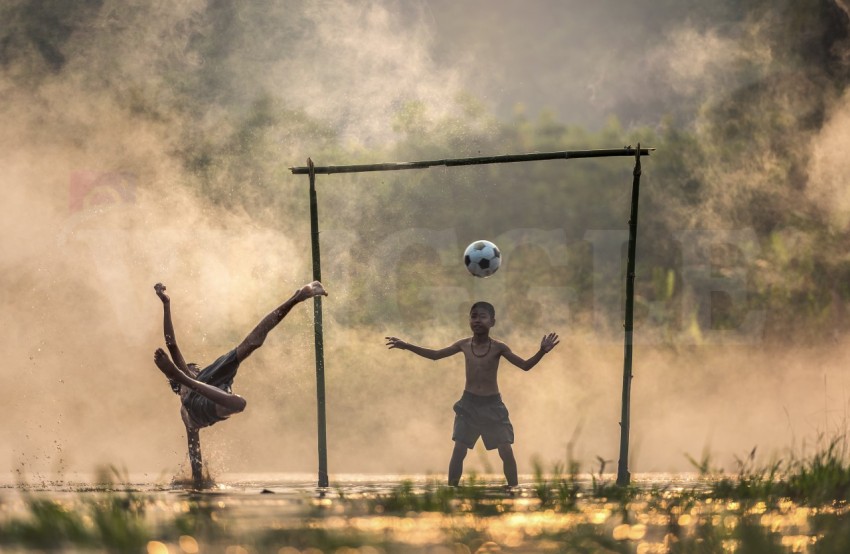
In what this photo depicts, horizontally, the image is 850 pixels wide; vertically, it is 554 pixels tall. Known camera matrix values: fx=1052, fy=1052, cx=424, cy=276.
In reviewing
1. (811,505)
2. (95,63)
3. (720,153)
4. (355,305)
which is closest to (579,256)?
(720,153)

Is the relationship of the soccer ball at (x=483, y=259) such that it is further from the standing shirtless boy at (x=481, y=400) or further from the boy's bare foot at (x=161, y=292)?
the boy's bare foot at (x=161, y=292)

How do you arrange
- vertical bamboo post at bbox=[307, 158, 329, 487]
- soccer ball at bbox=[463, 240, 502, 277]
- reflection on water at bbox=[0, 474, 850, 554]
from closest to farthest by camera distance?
reflection on water at bbox=[0, 474, 850, 554], vertical bamboo post at bbox=[307, 158, 329, 487], soccer ball at bbox=[463, 240, 502, 277]

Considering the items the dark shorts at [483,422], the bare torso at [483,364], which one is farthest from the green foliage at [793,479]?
the bare torso at [483,364]

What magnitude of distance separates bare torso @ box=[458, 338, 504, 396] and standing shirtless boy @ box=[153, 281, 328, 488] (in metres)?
2.21

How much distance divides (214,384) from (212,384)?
0.02 metres

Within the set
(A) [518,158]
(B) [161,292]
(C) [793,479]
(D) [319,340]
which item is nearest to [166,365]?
(B) [161,292]

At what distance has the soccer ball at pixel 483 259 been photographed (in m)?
11.9

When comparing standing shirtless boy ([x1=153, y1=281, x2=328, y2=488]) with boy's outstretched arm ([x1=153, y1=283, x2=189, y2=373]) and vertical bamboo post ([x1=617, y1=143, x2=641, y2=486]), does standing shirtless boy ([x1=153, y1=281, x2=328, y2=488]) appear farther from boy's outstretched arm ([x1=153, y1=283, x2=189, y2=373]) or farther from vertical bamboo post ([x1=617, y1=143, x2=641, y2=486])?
vertical bamboo post ([x1=617, y1=143, x2=641, y2=486])

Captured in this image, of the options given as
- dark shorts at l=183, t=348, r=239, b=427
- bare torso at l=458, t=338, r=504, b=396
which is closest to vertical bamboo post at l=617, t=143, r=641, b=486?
bare torso at l=458, t=338, r=504, b=396

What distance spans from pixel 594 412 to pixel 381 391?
14.3 feet

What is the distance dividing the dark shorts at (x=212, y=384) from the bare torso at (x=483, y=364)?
280 cm

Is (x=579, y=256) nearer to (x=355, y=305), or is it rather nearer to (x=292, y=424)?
(x=355, y=305)

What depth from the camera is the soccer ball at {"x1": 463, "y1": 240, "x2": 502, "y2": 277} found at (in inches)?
470

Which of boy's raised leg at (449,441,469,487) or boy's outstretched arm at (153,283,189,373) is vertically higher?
boy's outstretched arm at (153,283,189,373)
